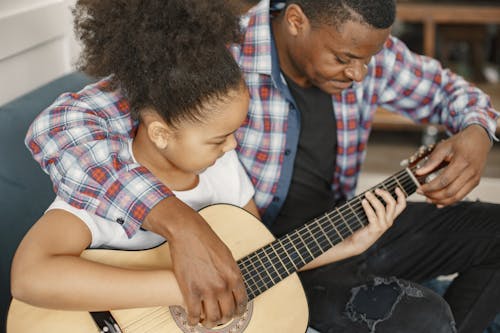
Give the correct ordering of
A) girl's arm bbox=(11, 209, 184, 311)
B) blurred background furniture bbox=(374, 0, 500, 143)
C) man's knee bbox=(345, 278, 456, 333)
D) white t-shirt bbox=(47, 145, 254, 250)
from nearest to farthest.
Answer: girl's arm bbox=(11, 209, 184, 311) < white t-shirt bbox=(47, 145, 254, 250) < man's knee bbox=(345, 278, 456, 333) < blurred background furniture bbox=(374, 0, 500, 143)

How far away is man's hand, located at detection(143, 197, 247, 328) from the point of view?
947 millimetres

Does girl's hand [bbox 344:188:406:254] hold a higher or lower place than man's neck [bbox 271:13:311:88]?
lower

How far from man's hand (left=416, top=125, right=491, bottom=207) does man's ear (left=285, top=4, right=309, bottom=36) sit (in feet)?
1.27

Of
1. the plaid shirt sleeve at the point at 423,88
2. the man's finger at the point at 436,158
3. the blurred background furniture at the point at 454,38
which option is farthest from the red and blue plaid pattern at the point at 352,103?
the blurred background furniture at the point at 454,38

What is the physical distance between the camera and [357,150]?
1.53 m

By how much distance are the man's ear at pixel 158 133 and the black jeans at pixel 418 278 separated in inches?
17.4

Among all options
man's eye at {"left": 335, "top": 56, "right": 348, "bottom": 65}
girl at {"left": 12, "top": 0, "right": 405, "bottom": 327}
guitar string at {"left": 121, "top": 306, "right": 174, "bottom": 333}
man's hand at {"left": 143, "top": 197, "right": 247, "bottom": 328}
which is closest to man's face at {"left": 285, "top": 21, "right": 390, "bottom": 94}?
man's eye at {"left": 335, "top": 56, "right": 348, "bottom": 65}

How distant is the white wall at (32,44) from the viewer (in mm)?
1317

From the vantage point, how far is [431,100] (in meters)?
1.54

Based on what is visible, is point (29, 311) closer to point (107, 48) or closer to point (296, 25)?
point (107, 48)

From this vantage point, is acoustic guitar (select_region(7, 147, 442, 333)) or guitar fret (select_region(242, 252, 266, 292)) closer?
acoustic guitar (select_region(7, 147, 442, 333))

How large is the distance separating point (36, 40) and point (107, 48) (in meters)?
0.46

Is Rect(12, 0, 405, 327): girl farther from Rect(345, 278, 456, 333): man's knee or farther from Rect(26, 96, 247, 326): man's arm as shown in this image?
Rect(345, 278, 456, 333): man's knee

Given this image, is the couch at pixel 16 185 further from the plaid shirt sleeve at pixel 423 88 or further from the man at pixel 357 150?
the plaid shirt sleeve at pixel 423 88
